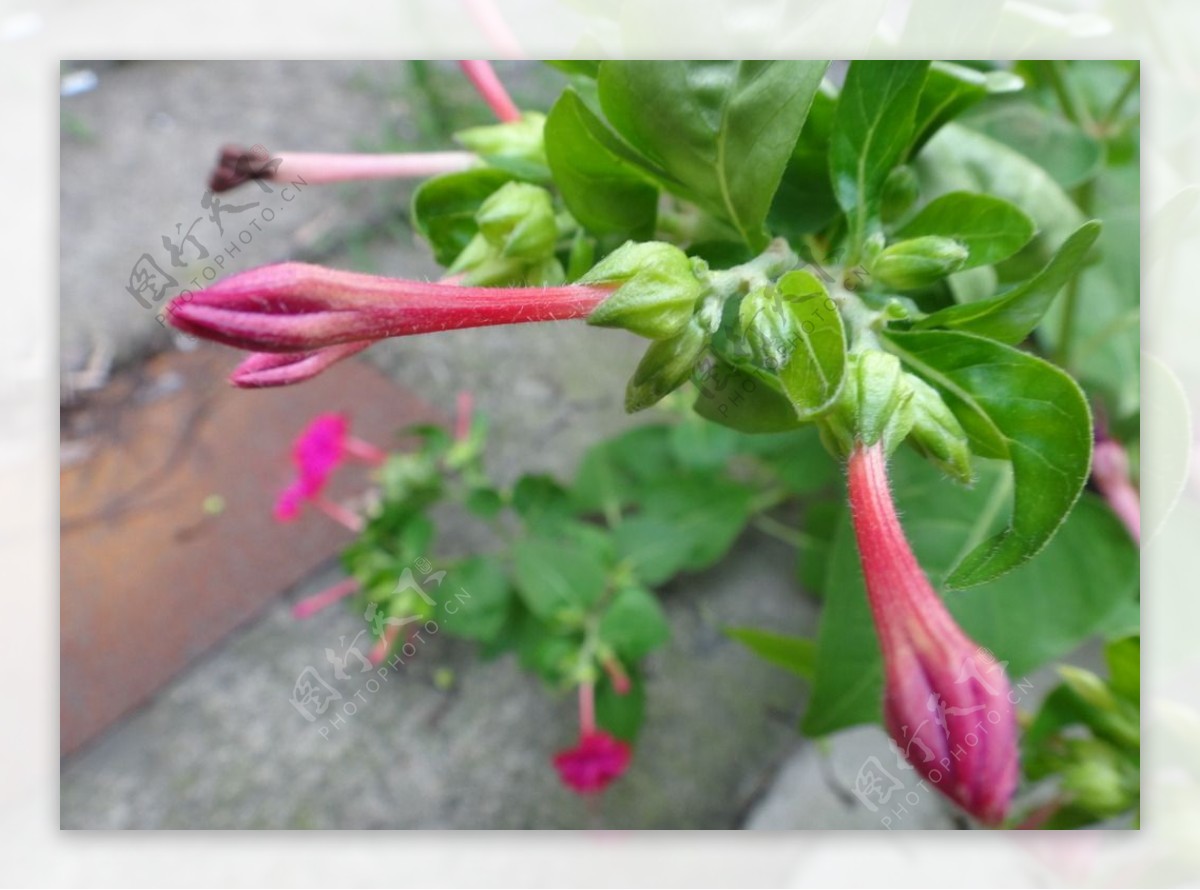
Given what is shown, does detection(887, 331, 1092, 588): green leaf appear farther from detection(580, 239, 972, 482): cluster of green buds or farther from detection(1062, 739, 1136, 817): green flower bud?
detection(1062, 739, 1136, 817): green flower bud

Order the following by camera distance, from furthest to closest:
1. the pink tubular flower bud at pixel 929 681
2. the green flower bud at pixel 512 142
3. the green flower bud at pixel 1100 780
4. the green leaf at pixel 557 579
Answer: the green leaf at pixel 557 579 < the green flower bud at pixel 1100 780 < the green flower bud at pixel 512 142 < the pink tubular flower bud at pixel 929 681

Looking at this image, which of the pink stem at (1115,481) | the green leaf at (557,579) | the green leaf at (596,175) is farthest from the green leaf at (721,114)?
the green leaf at (557,579)

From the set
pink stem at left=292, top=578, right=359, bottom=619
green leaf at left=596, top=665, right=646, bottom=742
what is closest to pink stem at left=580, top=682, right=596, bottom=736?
green leaf at left=596, top=665, right=646, bottom=742

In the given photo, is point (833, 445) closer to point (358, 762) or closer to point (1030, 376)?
point (1030, 376)

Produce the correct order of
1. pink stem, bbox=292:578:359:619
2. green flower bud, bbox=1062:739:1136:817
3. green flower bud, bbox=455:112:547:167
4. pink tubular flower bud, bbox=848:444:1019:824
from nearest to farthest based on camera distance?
1. pink tubular flower bud, bbox=848:444:1019:824
2. green flower bud, bbox=455:112:547:167
3. green flower bud, bbox=1062:739:1136:817
4. pink stem, bbox=292:578:359:619

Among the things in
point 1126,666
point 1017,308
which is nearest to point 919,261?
point 1017,308

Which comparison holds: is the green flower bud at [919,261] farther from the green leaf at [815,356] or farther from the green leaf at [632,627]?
the green leaf at [632,627]

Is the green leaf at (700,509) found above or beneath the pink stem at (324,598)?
above
